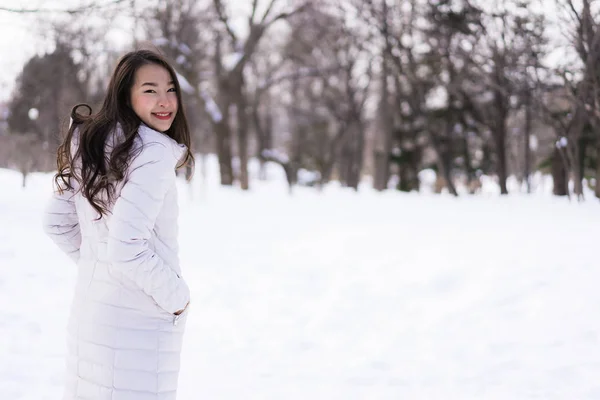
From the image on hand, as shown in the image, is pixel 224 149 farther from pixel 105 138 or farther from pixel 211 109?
pixel 105 138

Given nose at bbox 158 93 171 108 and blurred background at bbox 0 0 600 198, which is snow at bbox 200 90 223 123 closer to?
blurred background at bbox 0 0 600 198

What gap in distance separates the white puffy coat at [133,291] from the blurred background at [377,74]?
64 centimetres

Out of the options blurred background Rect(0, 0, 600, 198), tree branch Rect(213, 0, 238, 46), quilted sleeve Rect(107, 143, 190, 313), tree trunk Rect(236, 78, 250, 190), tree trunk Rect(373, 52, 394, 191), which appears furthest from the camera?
tree trunk Rect(373, 52, 394, 191)

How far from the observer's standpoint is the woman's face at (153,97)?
221 centimetres

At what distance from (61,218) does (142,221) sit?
59cm

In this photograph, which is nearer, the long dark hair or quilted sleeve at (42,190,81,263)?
the long dark hair

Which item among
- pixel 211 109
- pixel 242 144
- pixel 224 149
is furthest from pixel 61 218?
pixel 224 149

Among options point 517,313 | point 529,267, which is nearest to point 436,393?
point 517,313

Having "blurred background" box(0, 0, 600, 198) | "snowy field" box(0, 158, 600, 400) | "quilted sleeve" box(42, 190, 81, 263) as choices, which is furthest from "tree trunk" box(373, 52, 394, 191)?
"quilted sleeve" box(42, 190, 81, 263)

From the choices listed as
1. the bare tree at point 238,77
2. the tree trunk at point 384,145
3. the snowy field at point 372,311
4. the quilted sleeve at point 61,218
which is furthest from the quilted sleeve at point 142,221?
the tree trunk at point 384,145

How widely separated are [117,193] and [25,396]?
2.46 metres

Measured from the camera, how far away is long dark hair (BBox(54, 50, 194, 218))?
2057mm

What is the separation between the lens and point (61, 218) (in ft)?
7.86

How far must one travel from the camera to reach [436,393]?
13.6ft
